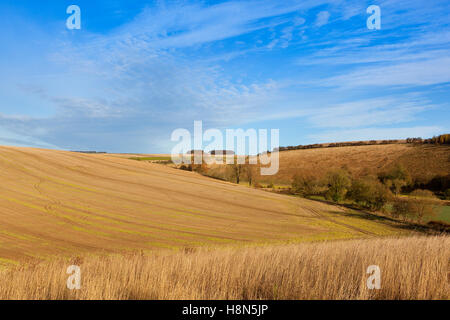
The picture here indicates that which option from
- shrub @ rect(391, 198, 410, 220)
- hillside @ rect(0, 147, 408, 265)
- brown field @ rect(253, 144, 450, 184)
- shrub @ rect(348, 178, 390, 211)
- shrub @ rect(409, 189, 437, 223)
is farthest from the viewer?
brown field @ rect(253, 144, 450, 184)

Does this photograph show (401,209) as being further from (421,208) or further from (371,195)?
(371,195)

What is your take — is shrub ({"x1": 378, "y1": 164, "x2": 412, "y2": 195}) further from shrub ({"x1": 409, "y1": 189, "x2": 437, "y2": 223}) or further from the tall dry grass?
the tall dry grass

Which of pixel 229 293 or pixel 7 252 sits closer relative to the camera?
pixel 229 293

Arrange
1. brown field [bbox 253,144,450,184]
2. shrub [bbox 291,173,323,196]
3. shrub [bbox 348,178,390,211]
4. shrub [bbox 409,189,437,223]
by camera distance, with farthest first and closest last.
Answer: brown field [bbox 253,144,450,184] < shrub [bbox 291,173,323,196] < shrub [bbox 348,178,390,211] < shrub [bbox 409,189,437,223]

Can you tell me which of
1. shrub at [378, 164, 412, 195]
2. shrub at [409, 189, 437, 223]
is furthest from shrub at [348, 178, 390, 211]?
shrub at [378, 164, 412, 195]

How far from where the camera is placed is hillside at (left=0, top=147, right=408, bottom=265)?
645 inches

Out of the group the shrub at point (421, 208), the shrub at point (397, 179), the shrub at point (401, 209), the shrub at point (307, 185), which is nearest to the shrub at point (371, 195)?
the shrub at point (401, 209)

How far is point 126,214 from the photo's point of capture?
23.3 metres

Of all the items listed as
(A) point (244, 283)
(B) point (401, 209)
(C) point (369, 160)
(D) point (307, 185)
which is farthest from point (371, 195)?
(C) point (369, 160)
